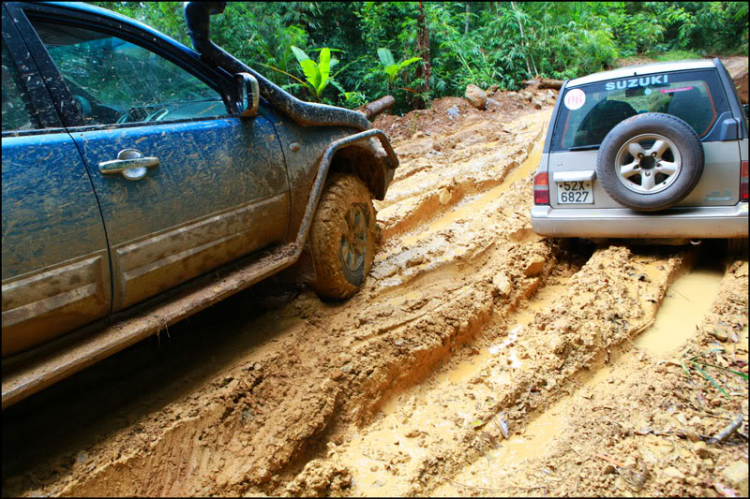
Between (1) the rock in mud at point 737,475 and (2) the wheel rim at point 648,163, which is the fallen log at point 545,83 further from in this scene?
(1) the rock in mud at point 737,475

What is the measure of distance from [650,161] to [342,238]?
2.26 metres

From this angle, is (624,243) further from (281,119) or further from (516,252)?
(281,119)

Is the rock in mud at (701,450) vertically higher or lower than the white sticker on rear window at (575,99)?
lower

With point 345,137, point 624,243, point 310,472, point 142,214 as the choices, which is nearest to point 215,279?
point 142,214

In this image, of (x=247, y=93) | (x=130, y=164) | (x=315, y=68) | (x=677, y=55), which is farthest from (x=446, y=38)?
(x=130, y=164)

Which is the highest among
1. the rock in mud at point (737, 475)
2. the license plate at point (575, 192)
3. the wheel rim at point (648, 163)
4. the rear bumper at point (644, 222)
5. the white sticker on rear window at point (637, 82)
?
the white sticker on rear window at point (637, 82)

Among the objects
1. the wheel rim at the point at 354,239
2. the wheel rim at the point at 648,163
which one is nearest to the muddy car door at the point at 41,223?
the wheel rim at the point at 354,239

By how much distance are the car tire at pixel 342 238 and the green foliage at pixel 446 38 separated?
4.71 m

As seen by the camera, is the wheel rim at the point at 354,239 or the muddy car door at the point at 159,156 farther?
the wheel rim at the point at 354,239

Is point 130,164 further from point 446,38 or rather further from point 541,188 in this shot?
point 446,38

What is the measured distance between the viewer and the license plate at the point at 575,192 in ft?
12.4

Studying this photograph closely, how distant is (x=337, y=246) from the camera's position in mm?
3258

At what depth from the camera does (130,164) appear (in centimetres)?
209

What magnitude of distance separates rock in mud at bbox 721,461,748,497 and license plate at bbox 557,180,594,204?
7.78 ft
